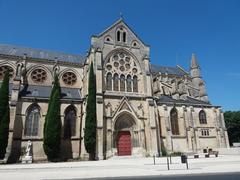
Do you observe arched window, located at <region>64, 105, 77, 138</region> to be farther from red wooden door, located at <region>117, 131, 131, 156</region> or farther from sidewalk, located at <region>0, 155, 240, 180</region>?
sidewalk, located at <region>0, 155, 240, 180</region>

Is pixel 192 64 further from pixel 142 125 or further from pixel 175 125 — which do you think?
pixel 142 125

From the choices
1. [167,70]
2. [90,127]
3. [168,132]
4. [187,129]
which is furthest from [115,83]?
[167,70]

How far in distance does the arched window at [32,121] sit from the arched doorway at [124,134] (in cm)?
1039

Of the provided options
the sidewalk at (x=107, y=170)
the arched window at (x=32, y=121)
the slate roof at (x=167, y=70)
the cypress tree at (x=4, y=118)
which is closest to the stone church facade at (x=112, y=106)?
the arched window at (x=32, y=121)

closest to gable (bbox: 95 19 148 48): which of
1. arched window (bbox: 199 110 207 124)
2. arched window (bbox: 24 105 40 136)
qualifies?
arched window (bbox: 24 105 40 136)

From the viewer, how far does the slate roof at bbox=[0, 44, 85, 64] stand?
32.9 metres

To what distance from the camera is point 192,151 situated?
30.4m

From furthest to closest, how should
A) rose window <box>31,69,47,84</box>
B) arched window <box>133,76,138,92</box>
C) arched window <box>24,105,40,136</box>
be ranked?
rose window <box>31,69,47,84</box> < arched window <box>133,76,138,92</box> < arched window <box>24,105,40,136</box>

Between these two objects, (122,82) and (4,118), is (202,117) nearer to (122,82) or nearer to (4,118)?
(122,82)

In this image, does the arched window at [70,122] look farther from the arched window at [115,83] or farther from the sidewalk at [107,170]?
the sidewalk at [107,170]

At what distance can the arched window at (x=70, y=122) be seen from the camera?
26652mm

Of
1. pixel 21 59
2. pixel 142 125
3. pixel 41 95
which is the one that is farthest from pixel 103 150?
pixel 21 59

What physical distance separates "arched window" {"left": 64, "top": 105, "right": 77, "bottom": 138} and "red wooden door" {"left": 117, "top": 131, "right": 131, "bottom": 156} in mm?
6209

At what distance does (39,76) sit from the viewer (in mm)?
31438
